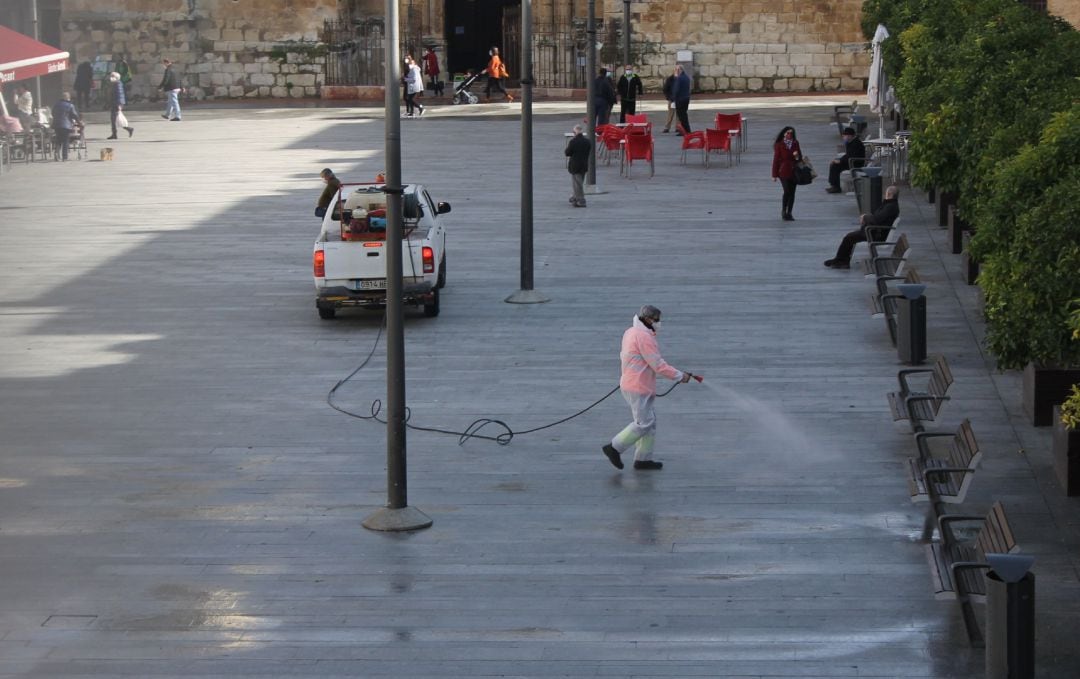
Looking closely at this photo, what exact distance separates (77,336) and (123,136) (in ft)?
79.2

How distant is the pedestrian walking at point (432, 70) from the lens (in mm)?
52594

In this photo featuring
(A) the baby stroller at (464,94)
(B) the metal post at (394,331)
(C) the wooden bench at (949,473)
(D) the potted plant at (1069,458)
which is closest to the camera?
(C) the wooden bench at (949,473)

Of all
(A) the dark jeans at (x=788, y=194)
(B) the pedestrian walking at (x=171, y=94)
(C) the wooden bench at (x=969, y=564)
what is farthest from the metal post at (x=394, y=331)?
(B) the pedestrian walking at (x=171, y=94)

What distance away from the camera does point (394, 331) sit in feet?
44.9

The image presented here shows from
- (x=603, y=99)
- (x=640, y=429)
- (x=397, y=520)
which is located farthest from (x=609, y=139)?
(x=397, y=520)

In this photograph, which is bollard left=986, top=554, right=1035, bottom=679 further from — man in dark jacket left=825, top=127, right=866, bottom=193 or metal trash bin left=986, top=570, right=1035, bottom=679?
man in dark jacket left=825, top=127, right=866, bottom=193

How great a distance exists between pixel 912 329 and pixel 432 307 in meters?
6.27

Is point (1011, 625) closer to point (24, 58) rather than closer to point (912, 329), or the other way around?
point (912, 329)

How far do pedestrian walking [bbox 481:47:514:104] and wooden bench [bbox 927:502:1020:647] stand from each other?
39835mm

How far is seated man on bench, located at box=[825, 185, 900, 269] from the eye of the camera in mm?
24531

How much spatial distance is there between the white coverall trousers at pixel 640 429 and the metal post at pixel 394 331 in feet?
7.01

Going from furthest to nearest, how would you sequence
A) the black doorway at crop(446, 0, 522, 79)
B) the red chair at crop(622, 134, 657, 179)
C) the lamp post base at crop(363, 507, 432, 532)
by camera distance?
the black doorway at crop(446, 0, 522, 79) < the red chair at crop(622, 134, 657, 179) < the lamp post base at crop(363, 507, 432, 532)

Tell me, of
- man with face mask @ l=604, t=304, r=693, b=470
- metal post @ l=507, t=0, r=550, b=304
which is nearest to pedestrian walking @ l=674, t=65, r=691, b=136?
metal post @ l=507, t=0, r=550, b=304

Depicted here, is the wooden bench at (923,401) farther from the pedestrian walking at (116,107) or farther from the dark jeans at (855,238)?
the pedestrian walking at (116,107)
